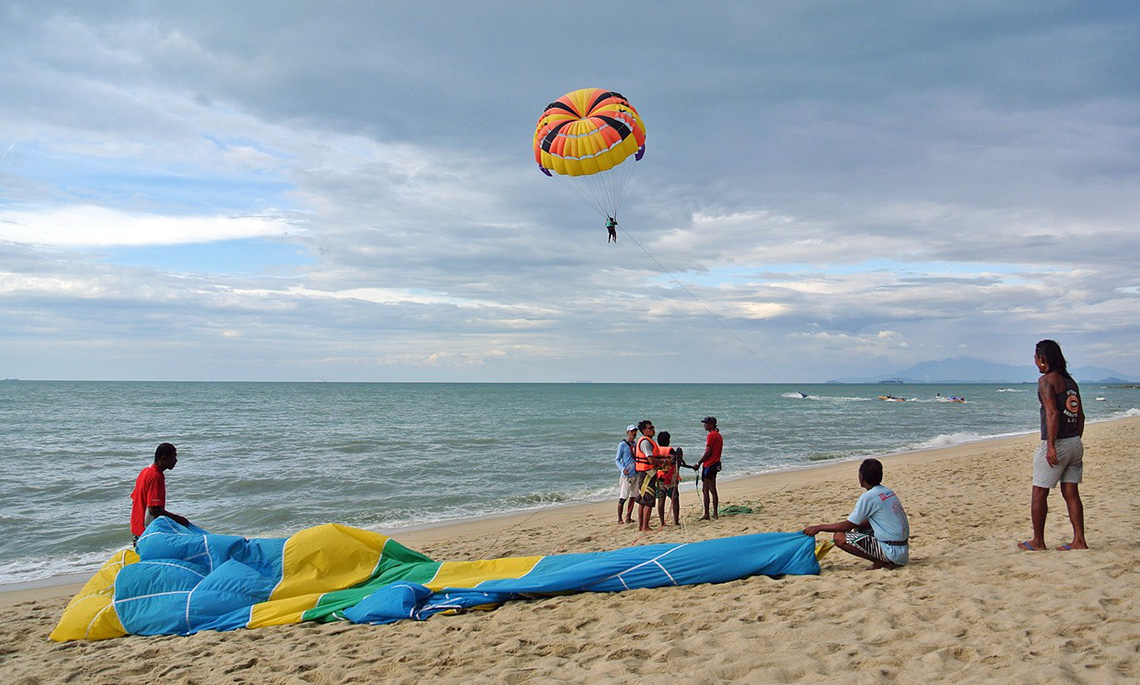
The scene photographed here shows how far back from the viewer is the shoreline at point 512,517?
783cm

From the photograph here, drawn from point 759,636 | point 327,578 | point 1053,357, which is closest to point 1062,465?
point 1053,357

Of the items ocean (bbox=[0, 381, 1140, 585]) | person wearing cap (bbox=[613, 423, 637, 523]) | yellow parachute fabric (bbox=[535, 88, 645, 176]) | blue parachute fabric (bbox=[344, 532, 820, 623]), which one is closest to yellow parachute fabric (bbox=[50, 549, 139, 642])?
blue parachute fabric (bbox=[344, 532, 820, 623])

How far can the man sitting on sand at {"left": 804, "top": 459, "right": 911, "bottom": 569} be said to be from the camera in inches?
213

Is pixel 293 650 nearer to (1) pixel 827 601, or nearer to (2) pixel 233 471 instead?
(1) pixel 827 601

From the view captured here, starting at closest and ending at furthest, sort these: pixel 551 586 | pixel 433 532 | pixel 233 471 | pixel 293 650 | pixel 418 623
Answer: pixel 293 650, pixel 418 623, pixel 551 586, pixel 433 532, pixel 233 471

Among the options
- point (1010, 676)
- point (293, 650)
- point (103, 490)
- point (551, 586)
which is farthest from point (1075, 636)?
point (103, 490)

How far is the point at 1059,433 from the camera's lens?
5375 millimetres

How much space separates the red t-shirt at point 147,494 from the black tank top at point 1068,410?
290 inches

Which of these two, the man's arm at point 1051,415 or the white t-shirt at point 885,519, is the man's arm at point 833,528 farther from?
the man's arm at point 1051,415

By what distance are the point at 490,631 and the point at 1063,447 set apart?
4584 millimetres

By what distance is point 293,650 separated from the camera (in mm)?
4570

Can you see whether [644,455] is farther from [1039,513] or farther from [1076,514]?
[1076,514]

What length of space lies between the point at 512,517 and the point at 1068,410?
839 cm

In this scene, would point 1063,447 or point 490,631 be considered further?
point 1063,447
